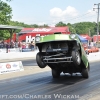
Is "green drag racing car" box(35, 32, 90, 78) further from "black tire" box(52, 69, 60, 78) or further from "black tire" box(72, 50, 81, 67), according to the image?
"black tire" box(52, 69, 60, 78)

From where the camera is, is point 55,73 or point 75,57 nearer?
point 75,57

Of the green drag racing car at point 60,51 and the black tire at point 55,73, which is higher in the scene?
the green drag racing car at point 60,51

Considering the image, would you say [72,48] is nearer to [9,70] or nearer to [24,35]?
[9,70]

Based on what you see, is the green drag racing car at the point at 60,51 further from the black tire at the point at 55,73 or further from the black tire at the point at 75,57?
the black tire at the point at 55,73

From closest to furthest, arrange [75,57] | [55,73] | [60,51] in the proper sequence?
[75,57]
[60,51]
[55,73]

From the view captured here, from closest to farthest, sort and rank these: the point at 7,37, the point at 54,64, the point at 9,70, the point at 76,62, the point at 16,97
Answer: the point at 16,97
the point at 76,62
the point at 54,64
the point at 9,70
the point at 7,37

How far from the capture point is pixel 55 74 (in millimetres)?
13992

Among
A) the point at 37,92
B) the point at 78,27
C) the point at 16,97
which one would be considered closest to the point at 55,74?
the point at 37,92

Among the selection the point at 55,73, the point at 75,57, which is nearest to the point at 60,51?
the point at 75,57

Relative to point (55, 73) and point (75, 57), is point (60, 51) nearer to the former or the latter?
point (75, 57)

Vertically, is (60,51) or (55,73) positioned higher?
(60,51)

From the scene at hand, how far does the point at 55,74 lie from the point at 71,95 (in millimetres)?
4787

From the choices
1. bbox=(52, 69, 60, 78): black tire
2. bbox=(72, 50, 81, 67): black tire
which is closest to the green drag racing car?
bbox=(72, 50, 81, 67): black tire

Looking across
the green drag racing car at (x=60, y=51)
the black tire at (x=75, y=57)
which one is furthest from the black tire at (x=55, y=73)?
the black tire at (x=75, y=57)
